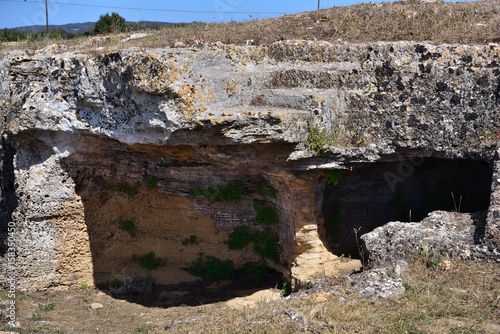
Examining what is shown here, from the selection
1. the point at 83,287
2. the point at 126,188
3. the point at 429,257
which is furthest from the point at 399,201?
the point at 83,287

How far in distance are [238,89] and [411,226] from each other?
3.43 metres

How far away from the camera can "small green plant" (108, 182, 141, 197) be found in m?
9.14

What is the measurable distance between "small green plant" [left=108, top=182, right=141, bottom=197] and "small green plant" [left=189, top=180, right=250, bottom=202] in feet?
4.05

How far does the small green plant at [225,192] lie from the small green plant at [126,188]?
1233mm

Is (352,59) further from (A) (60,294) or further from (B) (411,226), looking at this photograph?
(A) (60,294)

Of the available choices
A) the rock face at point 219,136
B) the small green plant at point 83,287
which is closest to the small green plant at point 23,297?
the rock face at point 219,136

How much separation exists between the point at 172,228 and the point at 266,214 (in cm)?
223

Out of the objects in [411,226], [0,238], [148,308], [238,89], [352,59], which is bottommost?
[148,308]

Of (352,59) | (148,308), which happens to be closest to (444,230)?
(352,59)

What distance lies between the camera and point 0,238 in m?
8.55

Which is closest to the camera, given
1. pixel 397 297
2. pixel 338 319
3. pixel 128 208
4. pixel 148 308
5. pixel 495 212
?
pixel 338 319

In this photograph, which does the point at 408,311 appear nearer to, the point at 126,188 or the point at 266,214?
the point at 266,214

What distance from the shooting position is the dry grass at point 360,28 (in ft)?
27.2

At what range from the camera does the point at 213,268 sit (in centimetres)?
948
